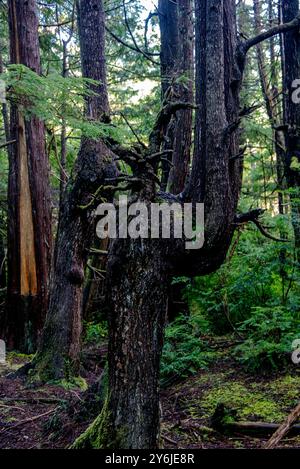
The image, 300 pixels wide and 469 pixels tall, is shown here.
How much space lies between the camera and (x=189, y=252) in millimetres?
3855

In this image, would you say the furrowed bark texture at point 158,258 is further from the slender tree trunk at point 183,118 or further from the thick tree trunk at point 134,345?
the slender tree trunk at point 183,118

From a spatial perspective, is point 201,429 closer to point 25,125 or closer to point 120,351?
point 120,351

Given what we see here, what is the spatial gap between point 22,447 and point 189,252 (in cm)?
258

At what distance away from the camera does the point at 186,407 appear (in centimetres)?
527

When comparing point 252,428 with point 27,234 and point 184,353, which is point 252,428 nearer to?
point 184,353

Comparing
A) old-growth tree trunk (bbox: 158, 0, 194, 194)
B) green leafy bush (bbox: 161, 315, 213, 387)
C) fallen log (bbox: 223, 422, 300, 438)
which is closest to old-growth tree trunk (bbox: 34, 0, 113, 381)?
green leafy bush (bbox: 161, 315, 213, 387)

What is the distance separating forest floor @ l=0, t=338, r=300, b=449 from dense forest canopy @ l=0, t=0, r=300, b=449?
3 cm

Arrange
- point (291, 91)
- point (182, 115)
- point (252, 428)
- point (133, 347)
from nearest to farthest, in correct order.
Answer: point (133, 347) < point (252, 428) < point (291, 91) < point (182, 115)

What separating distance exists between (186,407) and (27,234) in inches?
209

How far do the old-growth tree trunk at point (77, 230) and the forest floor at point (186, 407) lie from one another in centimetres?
51

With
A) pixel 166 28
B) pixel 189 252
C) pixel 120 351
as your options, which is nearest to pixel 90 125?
pixel 189 252

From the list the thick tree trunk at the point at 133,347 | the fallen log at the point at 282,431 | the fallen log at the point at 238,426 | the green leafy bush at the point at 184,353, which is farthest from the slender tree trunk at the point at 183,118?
the fallen log at the point at 282,431

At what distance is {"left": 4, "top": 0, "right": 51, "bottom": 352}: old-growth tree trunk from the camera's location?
29.8ft

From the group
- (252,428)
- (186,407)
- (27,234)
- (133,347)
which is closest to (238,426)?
(252,428)
